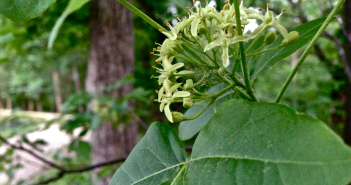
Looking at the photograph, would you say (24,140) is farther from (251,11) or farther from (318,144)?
(318,144)

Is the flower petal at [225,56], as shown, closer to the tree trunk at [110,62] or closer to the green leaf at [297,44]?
the green leaf at [297,44]

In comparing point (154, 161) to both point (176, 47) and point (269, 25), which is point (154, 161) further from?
point (269, 25)

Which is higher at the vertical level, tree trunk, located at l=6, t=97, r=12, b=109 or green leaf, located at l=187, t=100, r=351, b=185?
green leaf, located at l=187, t=100, r=351, b=185

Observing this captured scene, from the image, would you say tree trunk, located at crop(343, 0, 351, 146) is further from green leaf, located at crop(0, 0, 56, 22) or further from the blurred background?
green leaf, located at crop(0, 0, 56, 22)

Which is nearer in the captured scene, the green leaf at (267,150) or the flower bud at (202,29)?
the green leaf at (267,150)

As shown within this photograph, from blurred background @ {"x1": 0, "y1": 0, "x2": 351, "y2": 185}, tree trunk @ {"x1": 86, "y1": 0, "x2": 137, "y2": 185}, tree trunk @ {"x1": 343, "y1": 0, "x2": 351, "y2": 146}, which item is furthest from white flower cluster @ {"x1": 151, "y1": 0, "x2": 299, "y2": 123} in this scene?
tree trunk @ {"x1": 86, "y1": 0, "x2": 137, "y2": 185}

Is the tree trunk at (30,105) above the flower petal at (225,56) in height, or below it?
below

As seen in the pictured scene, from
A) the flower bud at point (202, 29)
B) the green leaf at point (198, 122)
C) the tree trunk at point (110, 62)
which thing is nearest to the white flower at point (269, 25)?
the flower bud at point (202, 29)
